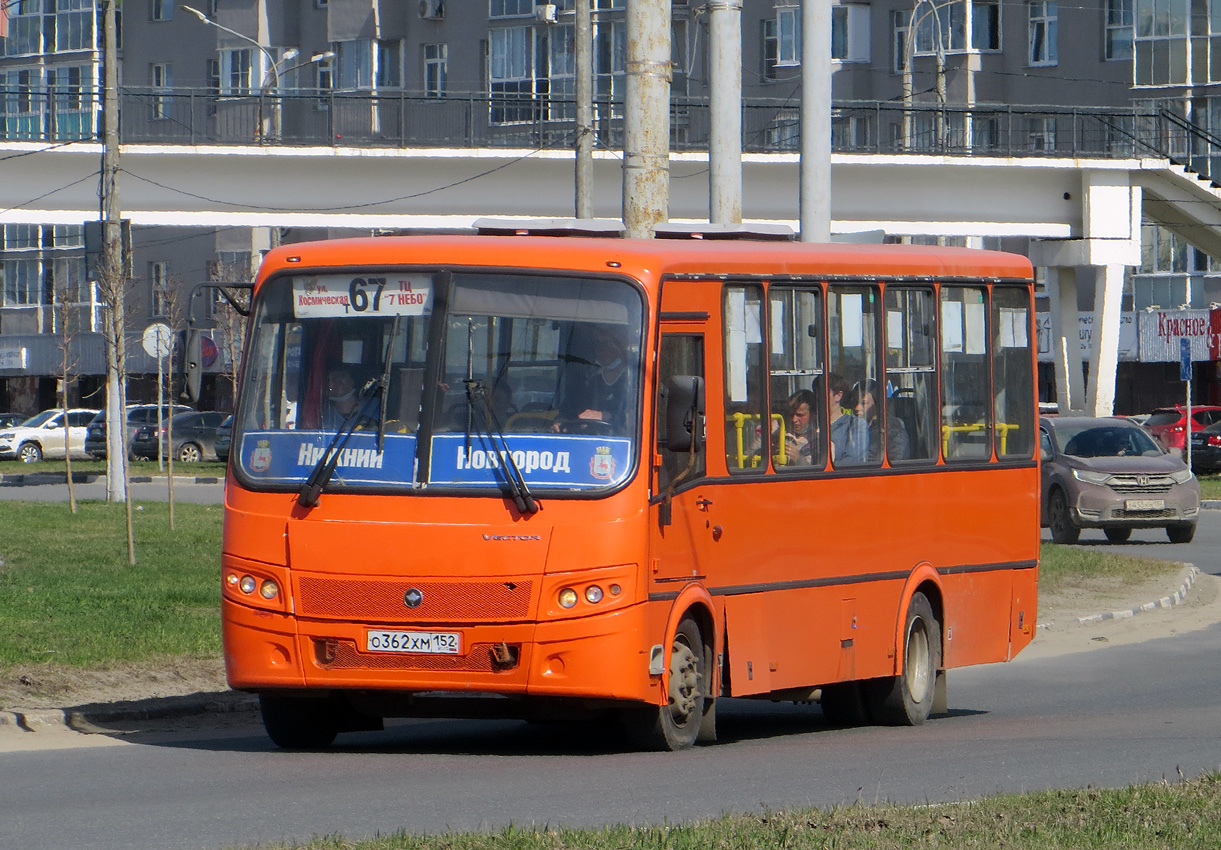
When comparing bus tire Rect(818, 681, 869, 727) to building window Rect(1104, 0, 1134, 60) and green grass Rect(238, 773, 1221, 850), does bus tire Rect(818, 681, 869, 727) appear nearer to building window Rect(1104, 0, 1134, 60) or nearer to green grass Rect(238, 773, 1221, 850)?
green grass Rect(238, 773, 1221, 850)

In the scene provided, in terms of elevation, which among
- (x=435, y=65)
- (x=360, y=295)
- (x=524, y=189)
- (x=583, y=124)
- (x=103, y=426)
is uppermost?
(x=435, y=65)

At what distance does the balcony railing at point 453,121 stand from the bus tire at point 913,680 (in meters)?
24.9

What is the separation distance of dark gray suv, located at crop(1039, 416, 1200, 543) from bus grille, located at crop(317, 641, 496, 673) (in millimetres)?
20322

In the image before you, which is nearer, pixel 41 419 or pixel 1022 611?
pixel 1022 611

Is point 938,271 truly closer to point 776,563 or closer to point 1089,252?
point 776,563

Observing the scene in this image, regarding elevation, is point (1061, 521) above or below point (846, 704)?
below

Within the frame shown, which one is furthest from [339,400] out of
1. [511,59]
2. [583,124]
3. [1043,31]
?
[511,59]

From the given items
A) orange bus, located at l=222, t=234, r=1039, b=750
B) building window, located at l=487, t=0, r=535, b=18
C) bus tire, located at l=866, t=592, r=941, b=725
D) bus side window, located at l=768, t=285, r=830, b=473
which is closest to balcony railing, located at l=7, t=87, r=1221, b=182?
bus tire, located at l=866, t=592, r=941, b=725

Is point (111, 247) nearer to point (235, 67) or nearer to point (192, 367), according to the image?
point (192, 367)

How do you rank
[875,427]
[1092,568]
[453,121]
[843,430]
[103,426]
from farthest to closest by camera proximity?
[103,426], [453,121], [1092,568], [875,427], [843,430]

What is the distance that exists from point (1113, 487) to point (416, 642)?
67.7 ft

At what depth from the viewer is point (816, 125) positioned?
19016 mm

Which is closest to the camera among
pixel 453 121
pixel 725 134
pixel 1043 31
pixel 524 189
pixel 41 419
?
pixel 725 134

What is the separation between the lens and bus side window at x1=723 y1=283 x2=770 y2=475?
1178cm
